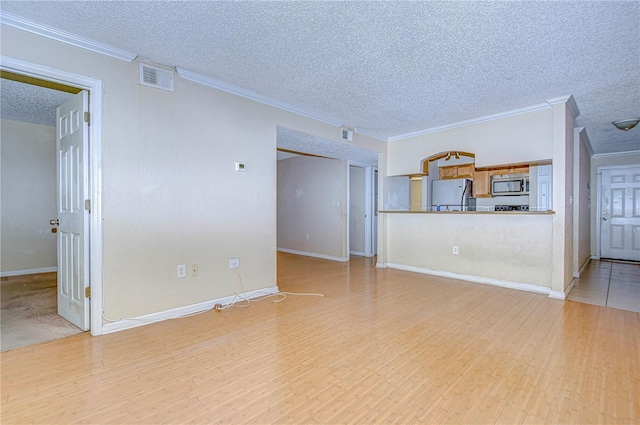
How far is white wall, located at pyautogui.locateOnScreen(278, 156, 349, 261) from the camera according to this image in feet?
20.2

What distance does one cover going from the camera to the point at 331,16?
6.64ft

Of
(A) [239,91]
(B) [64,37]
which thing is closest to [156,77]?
(B) [64,37]

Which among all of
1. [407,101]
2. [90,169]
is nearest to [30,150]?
[90,169]

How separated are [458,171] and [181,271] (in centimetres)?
575

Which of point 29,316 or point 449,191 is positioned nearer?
point 29,316

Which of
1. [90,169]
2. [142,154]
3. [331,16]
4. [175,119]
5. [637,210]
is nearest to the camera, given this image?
[331,16]

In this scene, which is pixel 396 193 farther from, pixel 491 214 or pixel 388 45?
pixel 388 45

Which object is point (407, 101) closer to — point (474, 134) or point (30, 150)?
point (474, 134)

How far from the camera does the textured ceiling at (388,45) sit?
6.45ft

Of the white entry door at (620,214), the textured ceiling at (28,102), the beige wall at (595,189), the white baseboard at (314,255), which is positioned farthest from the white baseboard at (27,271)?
the white entry door at (620,214)

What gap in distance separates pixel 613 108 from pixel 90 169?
5.74 metres

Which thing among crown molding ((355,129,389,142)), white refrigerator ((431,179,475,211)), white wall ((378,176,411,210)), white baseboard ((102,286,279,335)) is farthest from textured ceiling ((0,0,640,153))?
white refrigerator ((431,179,475,211))

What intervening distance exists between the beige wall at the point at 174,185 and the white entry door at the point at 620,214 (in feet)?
23.2

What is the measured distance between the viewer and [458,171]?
639cm
